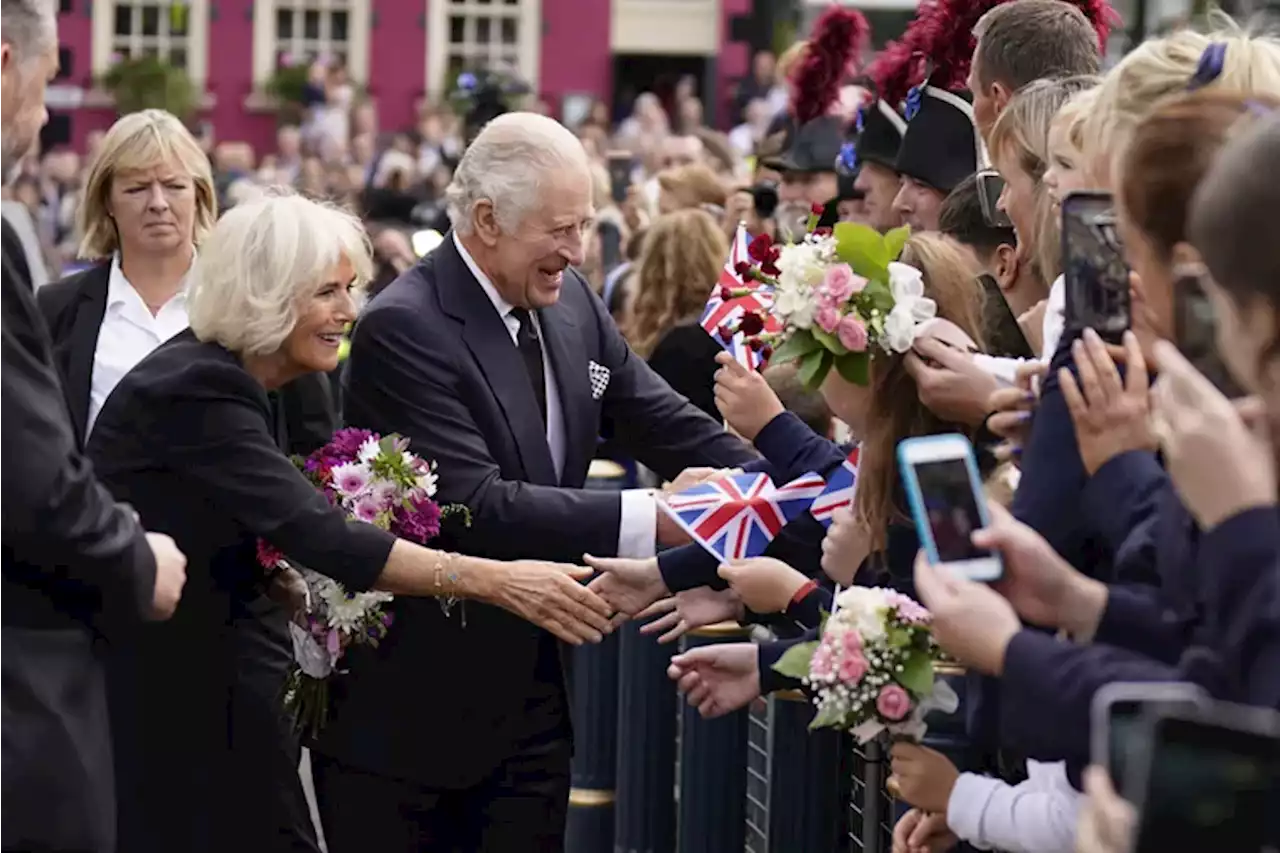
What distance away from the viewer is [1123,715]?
3.23m

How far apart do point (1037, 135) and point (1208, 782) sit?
8.08 feet

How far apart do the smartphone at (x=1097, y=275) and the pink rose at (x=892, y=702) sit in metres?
0.73

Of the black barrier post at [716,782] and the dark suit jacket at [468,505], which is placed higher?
the dark suit jacket at [468,505]

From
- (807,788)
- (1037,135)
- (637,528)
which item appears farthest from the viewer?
(637,528)

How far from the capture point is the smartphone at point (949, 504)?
12.4ft

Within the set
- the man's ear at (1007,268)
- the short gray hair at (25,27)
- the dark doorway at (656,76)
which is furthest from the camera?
the dark doorway at (656,76)

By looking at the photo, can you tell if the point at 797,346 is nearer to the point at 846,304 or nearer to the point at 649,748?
the point at 846,304

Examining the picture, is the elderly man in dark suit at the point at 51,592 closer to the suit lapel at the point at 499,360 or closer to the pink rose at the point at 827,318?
the pink rose at the point at 827,318

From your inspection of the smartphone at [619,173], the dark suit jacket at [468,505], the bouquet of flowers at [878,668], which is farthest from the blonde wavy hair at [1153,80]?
the smartphone at [619,173]

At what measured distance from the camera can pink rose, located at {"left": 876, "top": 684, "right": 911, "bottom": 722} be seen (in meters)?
4.38

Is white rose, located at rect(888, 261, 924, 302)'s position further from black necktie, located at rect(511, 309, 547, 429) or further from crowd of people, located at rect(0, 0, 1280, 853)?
black necktie, located at rect(511, 309, 547, 429)

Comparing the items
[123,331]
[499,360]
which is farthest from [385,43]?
[499,360]

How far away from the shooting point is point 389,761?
6047mm

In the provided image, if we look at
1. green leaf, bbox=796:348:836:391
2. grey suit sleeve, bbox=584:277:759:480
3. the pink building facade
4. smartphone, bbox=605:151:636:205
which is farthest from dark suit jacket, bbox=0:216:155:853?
the pink building facade
